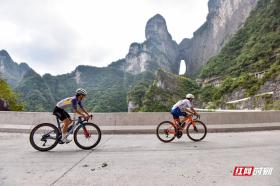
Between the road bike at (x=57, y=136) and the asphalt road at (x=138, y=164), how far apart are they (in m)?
0.23

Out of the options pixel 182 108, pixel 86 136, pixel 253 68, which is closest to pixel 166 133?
pixel 182 108

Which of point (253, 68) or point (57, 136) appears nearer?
point (57, 136)

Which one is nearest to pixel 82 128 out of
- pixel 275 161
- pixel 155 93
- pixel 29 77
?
pixel 275 161

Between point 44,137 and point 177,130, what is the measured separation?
14.7 ft

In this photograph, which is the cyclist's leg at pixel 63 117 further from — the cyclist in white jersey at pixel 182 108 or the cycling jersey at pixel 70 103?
the cyclist in white jersey at pixel 182 108

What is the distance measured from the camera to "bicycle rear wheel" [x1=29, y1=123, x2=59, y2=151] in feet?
26.6

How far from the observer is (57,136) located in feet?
26.9

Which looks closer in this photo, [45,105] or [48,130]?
[48,130]

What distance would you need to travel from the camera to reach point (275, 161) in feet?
21.0

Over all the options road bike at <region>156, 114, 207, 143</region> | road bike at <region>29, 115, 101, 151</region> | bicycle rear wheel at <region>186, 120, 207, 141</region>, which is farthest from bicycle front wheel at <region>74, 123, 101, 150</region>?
bicycle rear wheel at <region>186, 120, 207, 141</region>

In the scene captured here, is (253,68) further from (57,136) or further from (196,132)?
(57,136)

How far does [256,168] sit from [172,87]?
121m

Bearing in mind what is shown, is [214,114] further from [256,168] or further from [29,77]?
[29,77]

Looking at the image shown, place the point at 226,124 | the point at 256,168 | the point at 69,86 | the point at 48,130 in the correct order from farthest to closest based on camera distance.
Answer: the point at 69,86 < the point at 226,124 < the point at 48,130 < the point at 256,168
